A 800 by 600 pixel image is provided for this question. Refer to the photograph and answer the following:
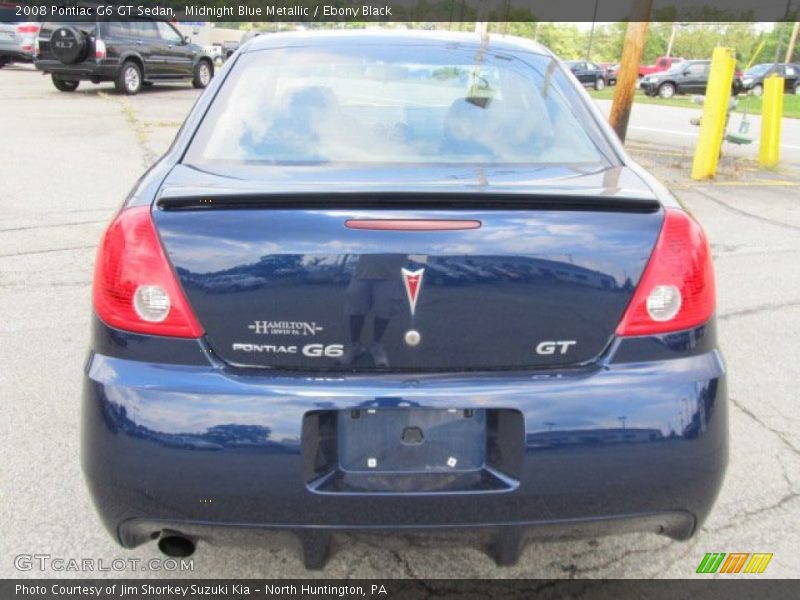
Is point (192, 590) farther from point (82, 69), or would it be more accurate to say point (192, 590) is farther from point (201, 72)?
point (201, 72)

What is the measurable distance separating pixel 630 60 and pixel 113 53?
10850 millimetres

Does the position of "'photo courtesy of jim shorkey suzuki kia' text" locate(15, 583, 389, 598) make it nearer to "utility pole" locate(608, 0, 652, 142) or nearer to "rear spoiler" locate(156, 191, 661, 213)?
"rear spoiler" locate(156, 191, 661, 213)

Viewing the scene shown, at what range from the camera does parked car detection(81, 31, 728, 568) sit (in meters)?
1.90

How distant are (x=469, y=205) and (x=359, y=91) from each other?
108 centimetres

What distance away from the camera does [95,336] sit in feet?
6.84

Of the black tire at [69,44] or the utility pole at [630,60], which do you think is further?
the black tire at [69,44]

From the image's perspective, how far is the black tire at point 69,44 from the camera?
1614 centimetres

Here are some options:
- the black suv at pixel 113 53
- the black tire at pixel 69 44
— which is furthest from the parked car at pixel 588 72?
the black tire at pixel 69 44

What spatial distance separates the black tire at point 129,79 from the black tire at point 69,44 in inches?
38.0

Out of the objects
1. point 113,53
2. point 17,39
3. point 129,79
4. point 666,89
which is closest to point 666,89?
point 666,89

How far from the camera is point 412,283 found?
190 cm

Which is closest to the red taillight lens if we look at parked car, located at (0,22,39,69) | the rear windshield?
the rear windshield

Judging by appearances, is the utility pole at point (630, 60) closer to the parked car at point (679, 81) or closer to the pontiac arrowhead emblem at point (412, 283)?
the pontiac arrowhead emblem at point (412, 283)

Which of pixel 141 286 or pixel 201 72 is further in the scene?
pixel 201 72
